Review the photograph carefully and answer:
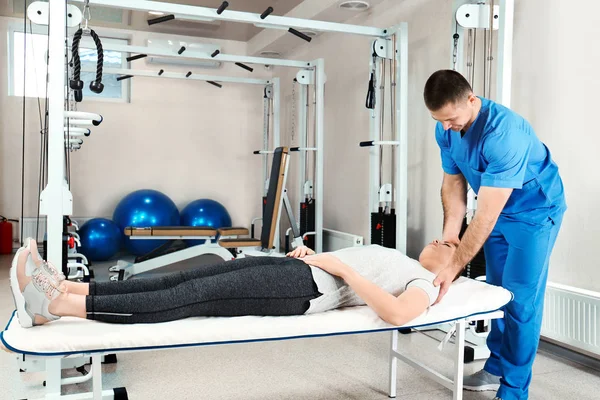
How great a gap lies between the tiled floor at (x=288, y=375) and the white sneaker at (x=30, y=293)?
880 mm

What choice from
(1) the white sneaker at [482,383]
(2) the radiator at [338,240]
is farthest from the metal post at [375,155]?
(1) the white sneaker at [482,383]

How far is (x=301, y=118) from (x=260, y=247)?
124 centimetres

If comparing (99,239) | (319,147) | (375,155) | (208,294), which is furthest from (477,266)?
(99,239)

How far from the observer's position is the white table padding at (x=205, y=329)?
4.66 feet

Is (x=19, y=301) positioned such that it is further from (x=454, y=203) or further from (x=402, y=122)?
(x=402, y=122)

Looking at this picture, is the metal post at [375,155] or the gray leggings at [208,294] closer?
the gray leggings at [208,294]

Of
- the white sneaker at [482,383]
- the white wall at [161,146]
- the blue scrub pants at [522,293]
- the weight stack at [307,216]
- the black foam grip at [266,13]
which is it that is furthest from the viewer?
the white wall at [161,146]

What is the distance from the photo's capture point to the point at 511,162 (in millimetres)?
1892

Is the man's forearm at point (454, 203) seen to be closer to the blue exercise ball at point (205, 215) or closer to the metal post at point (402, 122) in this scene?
the metal post at point (402, 122)

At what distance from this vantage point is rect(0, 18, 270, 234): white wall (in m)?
5.88

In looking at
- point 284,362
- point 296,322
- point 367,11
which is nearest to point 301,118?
point 367,11

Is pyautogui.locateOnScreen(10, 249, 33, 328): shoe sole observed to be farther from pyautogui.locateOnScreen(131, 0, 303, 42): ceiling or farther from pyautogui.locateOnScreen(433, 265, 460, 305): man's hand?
pyautogui.locateOnScreen(131, 0, 303, 42): ceiling

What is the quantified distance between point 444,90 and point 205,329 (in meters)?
1.08

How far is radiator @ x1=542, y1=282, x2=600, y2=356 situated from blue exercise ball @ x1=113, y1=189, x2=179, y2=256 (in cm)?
395
